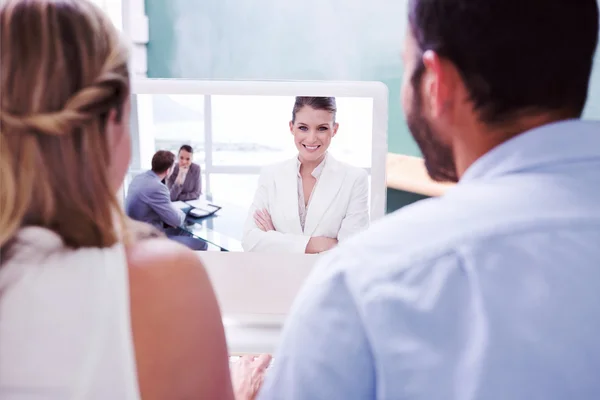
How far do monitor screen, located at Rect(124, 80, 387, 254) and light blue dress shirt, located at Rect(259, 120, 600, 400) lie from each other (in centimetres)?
50

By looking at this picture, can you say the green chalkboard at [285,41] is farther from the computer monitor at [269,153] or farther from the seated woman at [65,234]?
the seated woman at [65,234]

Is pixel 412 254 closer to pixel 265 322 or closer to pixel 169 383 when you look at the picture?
pixel 169 383

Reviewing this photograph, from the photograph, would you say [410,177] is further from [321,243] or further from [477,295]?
[477,295]

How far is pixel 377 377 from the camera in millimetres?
525

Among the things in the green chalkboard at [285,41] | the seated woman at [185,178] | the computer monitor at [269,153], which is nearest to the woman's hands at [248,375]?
the computer monitor at [269,153]

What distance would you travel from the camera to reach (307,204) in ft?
3.46

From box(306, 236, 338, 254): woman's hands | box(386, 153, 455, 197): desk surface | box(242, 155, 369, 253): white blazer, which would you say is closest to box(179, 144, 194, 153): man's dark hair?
box(242, 155, 369, 253): white blazer

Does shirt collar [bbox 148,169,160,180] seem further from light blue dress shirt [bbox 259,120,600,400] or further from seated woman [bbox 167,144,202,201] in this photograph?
light blue dress shirt [bbox 259,120,600,400]

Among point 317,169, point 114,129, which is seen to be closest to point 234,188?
point 317,169

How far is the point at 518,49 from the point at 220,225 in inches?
25.2

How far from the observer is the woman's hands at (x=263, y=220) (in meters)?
1.05

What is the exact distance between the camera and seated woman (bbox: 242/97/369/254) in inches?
41.0

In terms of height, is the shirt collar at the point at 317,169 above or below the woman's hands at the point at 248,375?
above

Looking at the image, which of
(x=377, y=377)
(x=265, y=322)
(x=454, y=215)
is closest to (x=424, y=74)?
(x=454, y=215)
